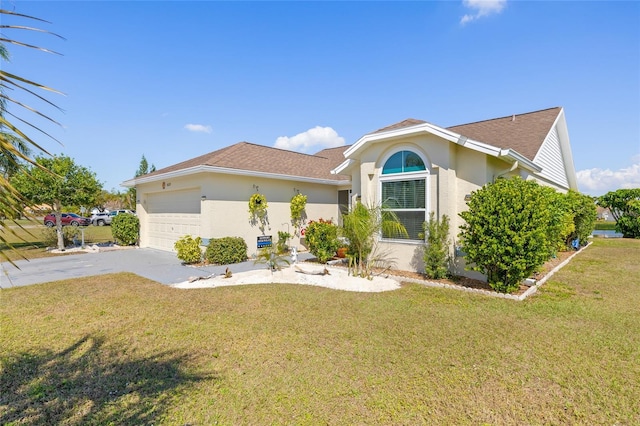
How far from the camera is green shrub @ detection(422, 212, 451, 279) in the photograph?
873 cm

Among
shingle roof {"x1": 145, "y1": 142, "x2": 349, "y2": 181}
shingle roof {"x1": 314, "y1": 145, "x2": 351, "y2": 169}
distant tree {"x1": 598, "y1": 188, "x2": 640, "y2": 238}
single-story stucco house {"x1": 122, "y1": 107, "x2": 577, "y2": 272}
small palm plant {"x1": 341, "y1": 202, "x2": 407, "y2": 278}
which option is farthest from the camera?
shingle roof {"x1": 314, "y1": 145, "x2": 351, "y2": 169}

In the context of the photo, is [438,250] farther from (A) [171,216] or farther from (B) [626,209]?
(B) [626,209]

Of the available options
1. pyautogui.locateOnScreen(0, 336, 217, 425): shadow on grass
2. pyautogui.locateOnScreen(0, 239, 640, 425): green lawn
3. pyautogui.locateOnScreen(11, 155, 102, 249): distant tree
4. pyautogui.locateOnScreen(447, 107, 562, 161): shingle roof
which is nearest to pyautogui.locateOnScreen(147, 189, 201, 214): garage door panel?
pyautogui.locateOnScreen(11, 155, 102, 249): distant tree

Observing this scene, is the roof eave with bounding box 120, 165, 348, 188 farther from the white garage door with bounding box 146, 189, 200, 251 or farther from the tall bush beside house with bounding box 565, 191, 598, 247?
the tall bush beside house with bounding box 565, 191, 598, 247

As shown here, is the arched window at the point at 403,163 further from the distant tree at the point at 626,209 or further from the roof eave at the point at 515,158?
the distant tree at the point at 626,209

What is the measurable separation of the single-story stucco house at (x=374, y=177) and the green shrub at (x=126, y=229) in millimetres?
424

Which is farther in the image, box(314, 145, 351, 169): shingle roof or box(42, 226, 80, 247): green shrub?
box(314, 145, 351, 169): shingle roof

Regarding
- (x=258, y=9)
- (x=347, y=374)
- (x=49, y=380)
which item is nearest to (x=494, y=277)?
(x=347, y=374)

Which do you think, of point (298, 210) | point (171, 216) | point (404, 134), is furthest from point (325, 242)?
point (171, 216)

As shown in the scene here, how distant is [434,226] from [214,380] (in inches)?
276

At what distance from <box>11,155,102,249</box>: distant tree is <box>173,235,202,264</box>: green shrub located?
736 cm

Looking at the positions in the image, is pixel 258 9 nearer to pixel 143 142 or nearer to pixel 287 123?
pixel 143 142

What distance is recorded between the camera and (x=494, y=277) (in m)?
7.74

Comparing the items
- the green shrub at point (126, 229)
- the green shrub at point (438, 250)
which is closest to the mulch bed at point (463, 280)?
the green shrub at point (438, 250)
